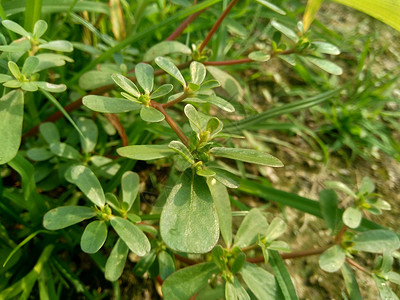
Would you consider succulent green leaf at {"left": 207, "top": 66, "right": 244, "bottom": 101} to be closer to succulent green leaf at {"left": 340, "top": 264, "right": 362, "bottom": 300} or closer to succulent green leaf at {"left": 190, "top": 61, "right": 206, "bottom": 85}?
succulent green leaf at {"left": 190, "top": 61, "right": 206, "bottom": 85}

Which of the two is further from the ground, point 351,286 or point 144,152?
point 144,152

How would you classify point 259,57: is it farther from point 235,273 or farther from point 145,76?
point 235,273

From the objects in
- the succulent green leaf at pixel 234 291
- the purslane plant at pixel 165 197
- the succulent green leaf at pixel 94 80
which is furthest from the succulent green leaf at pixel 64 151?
the succulent green leaf at pixel 234 291

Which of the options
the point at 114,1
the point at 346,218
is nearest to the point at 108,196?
the point at 346,218

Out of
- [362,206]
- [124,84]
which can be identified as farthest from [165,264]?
[362,206]

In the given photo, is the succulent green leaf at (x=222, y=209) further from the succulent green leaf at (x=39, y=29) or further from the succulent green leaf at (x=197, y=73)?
the succulent green leaf at (x=39, y=29)

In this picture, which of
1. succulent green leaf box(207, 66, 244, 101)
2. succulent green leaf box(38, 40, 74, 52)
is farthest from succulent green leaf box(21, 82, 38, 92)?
succulent green leaf box(207, 66, 244, 101)
